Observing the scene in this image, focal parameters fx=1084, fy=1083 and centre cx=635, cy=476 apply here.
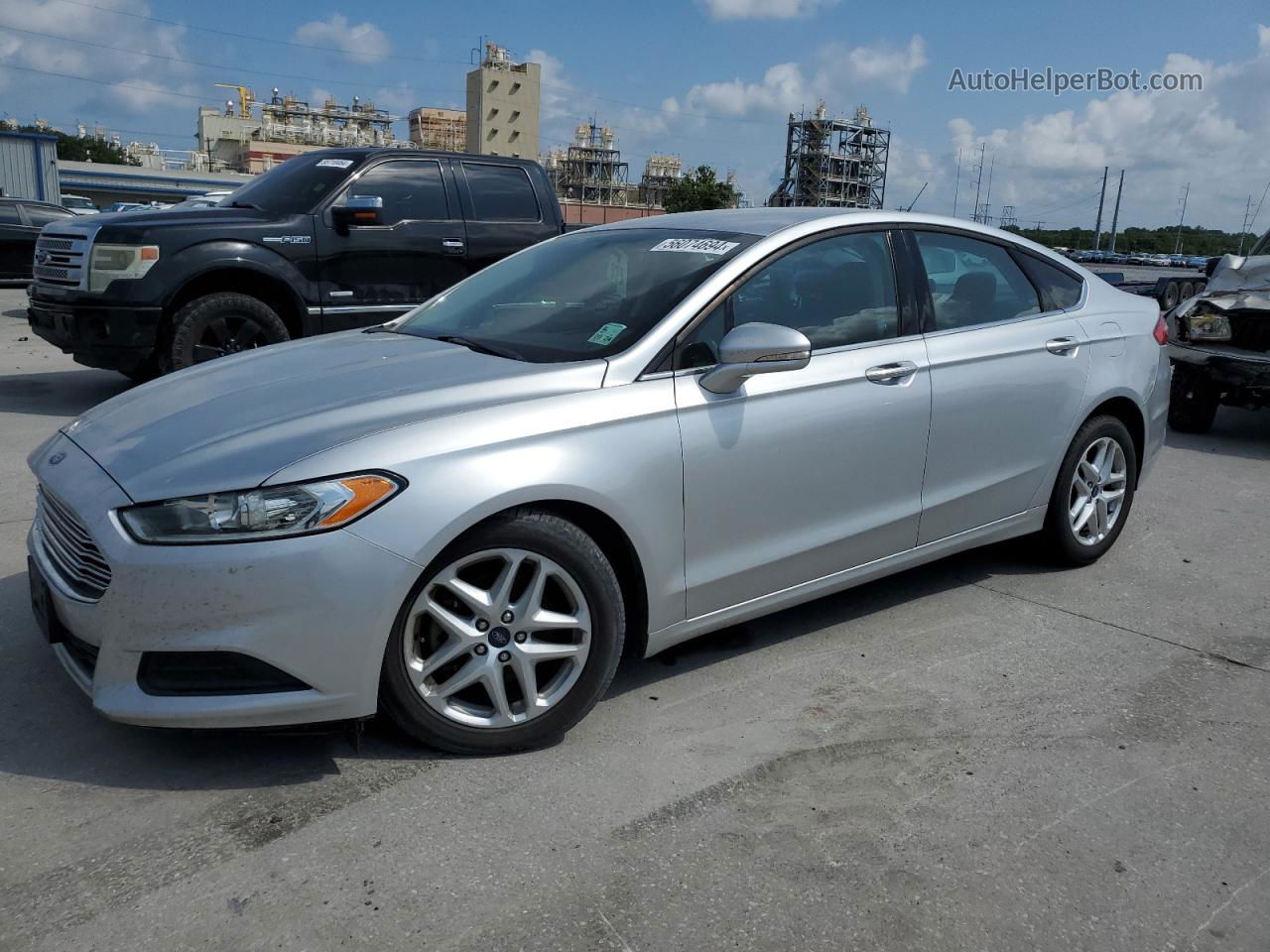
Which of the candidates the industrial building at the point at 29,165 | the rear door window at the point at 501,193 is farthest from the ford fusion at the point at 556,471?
the industrial building at the point at 29,165

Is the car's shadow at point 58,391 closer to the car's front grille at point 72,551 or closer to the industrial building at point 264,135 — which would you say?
the car's front grille at point 72,551

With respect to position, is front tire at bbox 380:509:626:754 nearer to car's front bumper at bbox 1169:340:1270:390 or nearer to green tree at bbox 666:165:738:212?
car's front bumper at bbox 1169:340:1270:390

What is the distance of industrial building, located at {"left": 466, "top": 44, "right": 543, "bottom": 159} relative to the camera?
4656 inches

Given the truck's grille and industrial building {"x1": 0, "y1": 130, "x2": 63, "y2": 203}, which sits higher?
industrial building {"x1": 0, "y1": 130, "x2": 63, "y2": 203}

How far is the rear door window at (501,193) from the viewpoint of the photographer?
8602 mm

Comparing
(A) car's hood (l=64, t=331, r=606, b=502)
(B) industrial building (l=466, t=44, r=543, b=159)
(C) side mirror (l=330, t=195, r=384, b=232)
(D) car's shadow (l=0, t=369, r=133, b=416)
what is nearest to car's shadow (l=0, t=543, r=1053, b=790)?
(A) car's hood (l=64, t=331, r=606, b=502)

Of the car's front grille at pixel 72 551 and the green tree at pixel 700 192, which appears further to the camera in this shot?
the green tree at pixel 700 192

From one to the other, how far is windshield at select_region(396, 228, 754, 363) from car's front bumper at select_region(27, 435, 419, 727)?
3.35 ft

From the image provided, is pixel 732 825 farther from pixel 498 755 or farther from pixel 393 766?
pixel 393 766

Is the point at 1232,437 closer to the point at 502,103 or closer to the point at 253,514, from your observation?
the point at 253,514

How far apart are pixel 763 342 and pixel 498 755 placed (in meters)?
1.44

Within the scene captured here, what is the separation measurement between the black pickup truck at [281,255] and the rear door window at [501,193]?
11 millimetres

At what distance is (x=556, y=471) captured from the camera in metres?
2.97

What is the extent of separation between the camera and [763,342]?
10.7 ft
